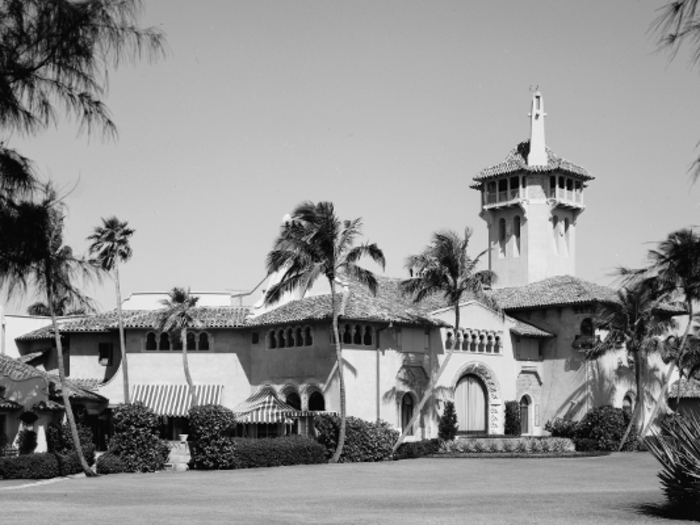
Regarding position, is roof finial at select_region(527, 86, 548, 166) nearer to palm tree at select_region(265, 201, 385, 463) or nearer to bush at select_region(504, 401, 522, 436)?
bush at select_region(504, 401, 522, 436)

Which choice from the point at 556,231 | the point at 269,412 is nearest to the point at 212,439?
the point at 269,412

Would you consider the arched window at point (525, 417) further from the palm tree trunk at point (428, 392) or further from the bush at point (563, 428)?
the palm tree trunk at point (428, 392)

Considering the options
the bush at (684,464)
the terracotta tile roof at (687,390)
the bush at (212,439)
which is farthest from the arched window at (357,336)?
the bush at (684,464)

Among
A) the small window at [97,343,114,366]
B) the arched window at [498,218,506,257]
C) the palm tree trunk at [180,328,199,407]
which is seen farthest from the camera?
the arched window at [498,218,506,257]

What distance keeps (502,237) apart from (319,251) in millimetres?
27733

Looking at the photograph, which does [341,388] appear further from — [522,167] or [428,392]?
[522,167]

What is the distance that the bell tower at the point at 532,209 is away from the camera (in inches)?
2830

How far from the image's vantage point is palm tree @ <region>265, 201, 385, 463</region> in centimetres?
4925

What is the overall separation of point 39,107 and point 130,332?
47.9m

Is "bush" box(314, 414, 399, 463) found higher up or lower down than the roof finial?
lower down

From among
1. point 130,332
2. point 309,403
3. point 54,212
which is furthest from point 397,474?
point 54,212

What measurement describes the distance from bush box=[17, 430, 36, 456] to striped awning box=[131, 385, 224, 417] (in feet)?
28.7

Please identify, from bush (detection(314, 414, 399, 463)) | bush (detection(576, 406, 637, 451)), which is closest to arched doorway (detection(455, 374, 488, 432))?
bush (detection(576, 406, 637, 451))

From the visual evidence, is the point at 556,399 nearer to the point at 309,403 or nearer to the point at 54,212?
the point at 309,403
